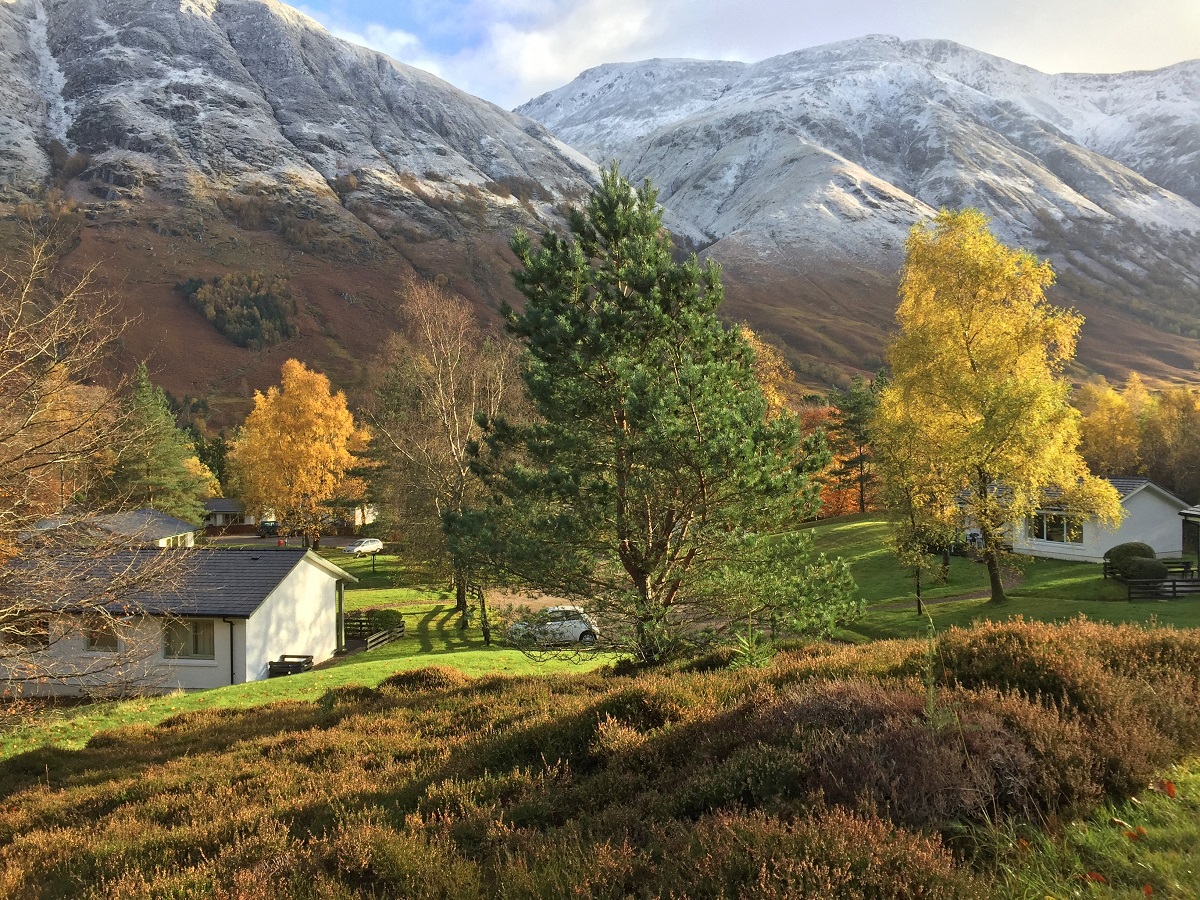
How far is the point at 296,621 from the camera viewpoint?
27.2 meters

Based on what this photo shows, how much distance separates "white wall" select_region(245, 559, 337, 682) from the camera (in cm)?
2492

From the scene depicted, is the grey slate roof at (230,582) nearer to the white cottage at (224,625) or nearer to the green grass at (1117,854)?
the white cottage at (224,625)

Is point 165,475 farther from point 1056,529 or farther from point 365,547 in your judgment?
point 1056,529

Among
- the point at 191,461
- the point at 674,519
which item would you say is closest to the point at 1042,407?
the point at 674,519

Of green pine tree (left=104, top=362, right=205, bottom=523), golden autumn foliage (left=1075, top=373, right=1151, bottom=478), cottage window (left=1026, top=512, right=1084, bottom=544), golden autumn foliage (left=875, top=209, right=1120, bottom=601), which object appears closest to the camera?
golden autumn foliage (left=875, top=209, right=1120, bottom=601)

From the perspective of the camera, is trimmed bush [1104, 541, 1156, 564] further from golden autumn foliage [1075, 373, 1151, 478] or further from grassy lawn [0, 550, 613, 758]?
golden autumn foliage [1075, 373, 1151, 478]

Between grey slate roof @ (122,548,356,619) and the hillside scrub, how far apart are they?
16.2m

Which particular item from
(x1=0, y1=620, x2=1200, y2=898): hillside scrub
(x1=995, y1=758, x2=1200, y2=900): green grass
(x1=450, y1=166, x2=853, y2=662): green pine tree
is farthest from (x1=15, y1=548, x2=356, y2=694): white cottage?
(x1=995, y1=758, x2=1200, y2=900): green grass

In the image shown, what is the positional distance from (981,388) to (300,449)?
134 ft

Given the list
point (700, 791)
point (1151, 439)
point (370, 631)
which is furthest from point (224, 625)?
point (1151, 439)

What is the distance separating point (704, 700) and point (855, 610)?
6.47m

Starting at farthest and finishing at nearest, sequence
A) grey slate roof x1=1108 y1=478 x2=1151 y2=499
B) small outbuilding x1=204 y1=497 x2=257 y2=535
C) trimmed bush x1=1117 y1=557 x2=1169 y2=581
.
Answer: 1. small outbuilding x1=204 y1=497 x2=257 y2=535
2. grey slate roof x1=1108 y1=478 x2=1151 y2=499
3. trimmed bush x1=1117 y1=557 x2=1169 y2=581

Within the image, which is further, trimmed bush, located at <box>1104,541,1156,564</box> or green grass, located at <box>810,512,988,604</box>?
green grass, located at <box>810,512,988,604</box>

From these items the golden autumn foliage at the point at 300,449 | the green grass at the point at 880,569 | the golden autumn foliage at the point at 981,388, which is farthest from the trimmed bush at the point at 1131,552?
the golden autumn foliage at the point at 300,449
